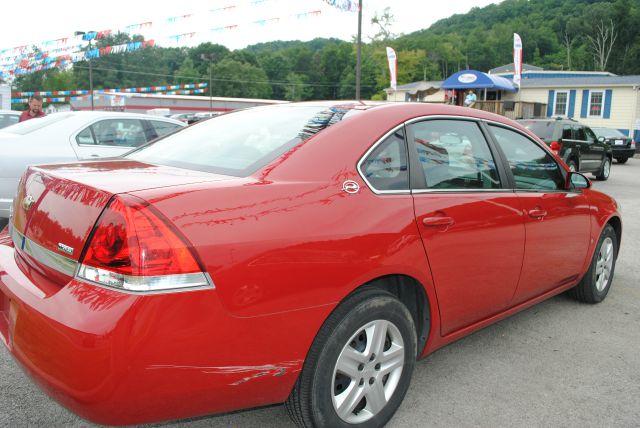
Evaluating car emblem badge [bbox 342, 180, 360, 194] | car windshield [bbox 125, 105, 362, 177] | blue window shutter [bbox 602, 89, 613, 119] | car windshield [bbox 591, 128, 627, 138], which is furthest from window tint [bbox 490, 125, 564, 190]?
blue window shutter [bbox 602, 89, 613, 119]

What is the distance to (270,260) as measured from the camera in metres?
1.95

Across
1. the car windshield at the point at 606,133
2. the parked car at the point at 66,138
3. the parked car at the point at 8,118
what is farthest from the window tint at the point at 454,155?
the car windshield at the point at 606,133

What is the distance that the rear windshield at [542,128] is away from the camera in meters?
13.1

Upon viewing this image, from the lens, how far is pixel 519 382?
3025mm

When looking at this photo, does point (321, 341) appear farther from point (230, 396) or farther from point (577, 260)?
point (577, 260)

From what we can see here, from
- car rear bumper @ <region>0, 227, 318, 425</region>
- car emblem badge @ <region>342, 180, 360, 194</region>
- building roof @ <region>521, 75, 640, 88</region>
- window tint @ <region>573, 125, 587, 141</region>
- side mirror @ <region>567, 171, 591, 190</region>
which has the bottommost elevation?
window tint @ <region>573, 125, 587, 141</region>

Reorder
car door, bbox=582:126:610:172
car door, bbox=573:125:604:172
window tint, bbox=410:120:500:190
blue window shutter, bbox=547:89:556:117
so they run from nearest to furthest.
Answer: window tint, bbox=410:120:500:190 < car door, bbox=573:125:604:172 < car door, bbox=582:126:610:172 < blue window shutter, bbox=547:89:556:117

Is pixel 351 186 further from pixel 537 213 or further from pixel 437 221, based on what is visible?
pixel 537 213

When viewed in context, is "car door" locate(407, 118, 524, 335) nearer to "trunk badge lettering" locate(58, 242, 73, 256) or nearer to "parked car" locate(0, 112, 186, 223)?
"trunk badge lettering" locate(58, 242, 73, 256)

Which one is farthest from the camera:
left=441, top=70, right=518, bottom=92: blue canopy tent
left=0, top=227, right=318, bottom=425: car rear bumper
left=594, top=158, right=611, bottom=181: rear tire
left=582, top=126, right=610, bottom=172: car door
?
left=441, top=70, right=518, bottom=92: blue canopy tent

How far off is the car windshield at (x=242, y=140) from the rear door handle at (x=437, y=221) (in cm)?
65

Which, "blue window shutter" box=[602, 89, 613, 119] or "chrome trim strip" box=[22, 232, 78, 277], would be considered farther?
"blue window shutter" box=[602, 89, 613, 119]

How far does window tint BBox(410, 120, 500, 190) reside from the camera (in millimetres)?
2760

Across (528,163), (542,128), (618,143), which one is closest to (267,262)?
(528,163)
